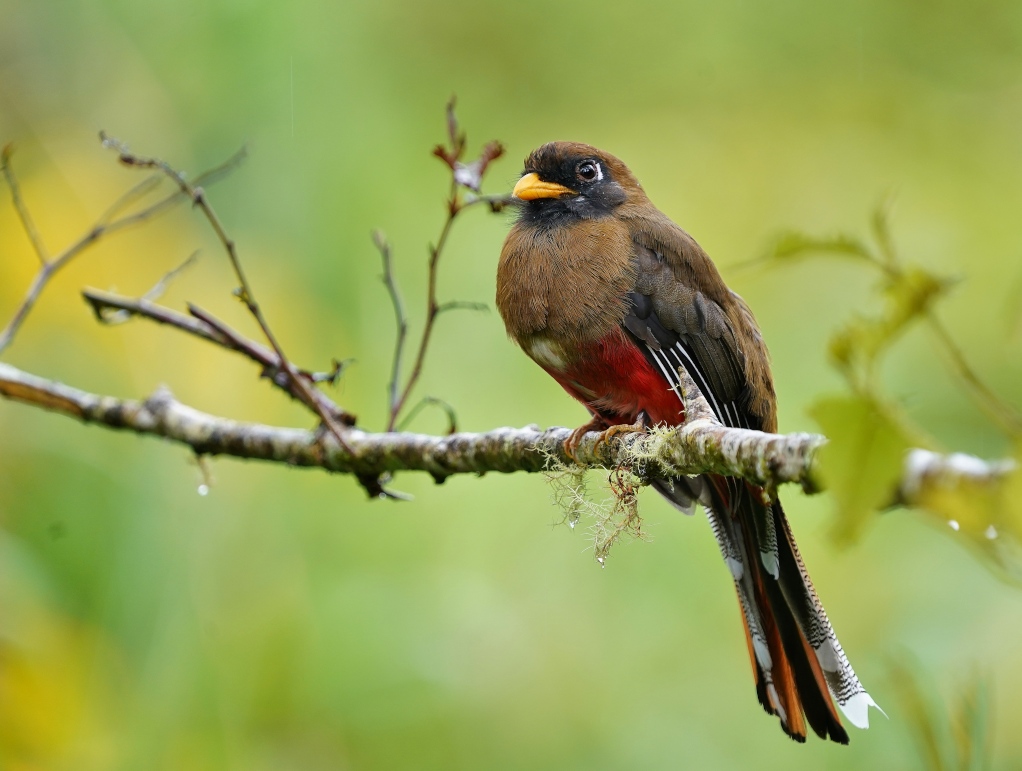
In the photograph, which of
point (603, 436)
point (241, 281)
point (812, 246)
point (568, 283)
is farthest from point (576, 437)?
point (812, 246)

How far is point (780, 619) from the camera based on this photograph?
2.46m

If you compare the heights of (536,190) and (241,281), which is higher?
(536,190)

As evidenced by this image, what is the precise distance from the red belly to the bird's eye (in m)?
0.66

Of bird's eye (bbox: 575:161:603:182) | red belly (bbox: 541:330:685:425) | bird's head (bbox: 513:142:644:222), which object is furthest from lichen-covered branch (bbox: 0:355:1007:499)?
bird's eye (bbox: 575:161:603:182)

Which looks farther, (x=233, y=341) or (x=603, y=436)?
(x=233, y=341)

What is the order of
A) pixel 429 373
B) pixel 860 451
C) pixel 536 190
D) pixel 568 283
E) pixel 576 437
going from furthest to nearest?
pixel 429 373
pixel 536 190
pixel 568 283
pixel 576 437
pixel 860 451

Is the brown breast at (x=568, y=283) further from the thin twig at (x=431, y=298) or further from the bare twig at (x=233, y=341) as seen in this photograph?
the bare twig at (x=233, y=341)

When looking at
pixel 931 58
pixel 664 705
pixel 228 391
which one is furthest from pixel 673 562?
pixel 931 58

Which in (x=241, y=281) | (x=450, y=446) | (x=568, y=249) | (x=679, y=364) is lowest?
(x=450, y=446)

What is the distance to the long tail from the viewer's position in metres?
2.32

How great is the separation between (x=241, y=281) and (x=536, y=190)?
1.06m

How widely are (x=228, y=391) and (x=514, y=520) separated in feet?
4.72

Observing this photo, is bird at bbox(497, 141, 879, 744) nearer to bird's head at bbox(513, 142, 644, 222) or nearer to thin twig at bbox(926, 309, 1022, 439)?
bird's head at bbox(513, 142, 644, 222)

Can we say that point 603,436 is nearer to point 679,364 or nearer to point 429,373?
point 679,364
